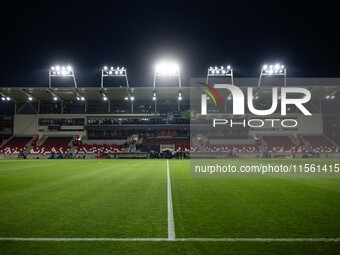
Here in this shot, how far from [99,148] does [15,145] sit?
16.7m

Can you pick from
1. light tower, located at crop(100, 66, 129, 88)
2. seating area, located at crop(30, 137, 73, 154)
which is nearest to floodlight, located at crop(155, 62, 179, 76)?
light tower, located at crop(100, 66, 129, 88)

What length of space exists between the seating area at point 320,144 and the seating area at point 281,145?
302cm

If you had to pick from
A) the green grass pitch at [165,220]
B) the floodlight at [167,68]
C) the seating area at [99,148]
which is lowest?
the green grass pitch at [165,220]

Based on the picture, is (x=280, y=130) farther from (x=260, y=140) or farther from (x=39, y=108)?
(x=39, y=108)

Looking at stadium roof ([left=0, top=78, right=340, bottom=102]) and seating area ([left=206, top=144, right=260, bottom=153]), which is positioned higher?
stadium roof ([left=0, top=78, right=340, bottom=102])

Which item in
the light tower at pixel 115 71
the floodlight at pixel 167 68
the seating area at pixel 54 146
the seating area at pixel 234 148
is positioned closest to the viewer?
the floodlight at pixel 167 68

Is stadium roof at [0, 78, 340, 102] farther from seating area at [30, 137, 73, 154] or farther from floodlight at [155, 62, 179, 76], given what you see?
seating area at [30, 137, 73, 154]

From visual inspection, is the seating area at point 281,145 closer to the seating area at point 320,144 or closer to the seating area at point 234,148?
the seating area at point 234,148

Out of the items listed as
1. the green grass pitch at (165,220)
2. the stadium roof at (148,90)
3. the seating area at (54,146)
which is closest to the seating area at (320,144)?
the stadium roof at (148,90)

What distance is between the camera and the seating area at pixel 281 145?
55.6m

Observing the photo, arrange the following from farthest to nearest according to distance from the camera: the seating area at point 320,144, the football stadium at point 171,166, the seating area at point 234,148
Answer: the seating area at point 320,144 → the seating area at point 234,148 → the football stadium at point 171,166

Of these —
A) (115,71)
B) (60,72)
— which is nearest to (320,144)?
(115,71)

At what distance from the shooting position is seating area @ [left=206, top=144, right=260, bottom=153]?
185 ft

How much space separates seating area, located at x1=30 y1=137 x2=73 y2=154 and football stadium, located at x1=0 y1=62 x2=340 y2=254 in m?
0.46
